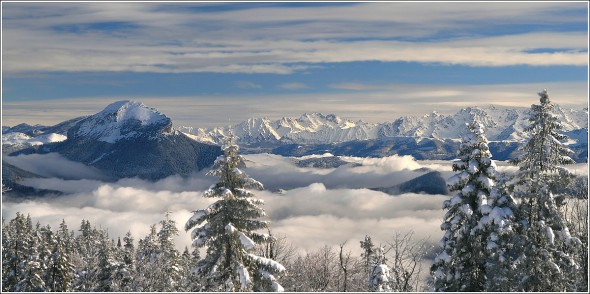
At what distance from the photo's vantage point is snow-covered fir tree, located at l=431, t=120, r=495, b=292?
102ft

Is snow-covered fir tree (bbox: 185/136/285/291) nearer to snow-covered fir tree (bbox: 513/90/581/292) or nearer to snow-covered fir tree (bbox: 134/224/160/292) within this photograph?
snow-covered fir tree (bbox: 513/90/581/292)

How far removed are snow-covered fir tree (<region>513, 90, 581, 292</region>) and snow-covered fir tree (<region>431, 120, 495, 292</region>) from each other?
6.67 feet

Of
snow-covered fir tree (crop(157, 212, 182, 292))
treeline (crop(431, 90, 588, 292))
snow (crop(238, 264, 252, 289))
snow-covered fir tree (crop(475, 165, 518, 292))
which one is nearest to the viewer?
snow (crop(238, 264, 252, 289))

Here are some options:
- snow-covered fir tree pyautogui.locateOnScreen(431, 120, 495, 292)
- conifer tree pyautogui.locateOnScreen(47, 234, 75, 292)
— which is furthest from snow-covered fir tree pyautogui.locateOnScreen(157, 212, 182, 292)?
snow-covered fir tree pyautogui.locateOnScreen(431, 120, 495, 292)

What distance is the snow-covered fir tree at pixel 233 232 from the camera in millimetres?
28266

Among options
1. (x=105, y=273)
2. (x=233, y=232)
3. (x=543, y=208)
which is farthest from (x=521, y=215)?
(x=105, y=273)

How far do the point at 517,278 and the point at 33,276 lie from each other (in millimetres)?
53741

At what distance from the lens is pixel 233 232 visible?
27.9 m

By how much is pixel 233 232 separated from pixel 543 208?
54.4ft

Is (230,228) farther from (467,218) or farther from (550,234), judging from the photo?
(550,234)

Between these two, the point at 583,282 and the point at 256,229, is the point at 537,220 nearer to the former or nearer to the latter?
the point at 583,282

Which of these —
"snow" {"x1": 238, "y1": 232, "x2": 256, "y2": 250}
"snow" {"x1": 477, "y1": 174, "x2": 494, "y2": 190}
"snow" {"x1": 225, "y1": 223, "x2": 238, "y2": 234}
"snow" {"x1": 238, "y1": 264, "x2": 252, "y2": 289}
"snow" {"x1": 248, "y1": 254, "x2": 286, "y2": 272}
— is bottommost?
"snow" {"x1": 238, "y1": 264, "x2": 252, "y2": 289}

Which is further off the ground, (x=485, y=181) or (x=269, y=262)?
(x=485, y=181)

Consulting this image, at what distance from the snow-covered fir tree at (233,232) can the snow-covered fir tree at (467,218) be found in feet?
34.0
